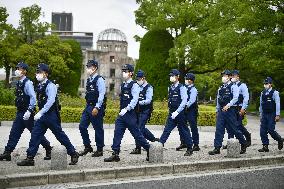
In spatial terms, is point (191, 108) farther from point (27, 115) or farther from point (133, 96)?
point (27, 115)

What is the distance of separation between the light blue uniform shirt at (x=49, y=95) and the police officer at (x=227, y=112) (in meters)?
4.32

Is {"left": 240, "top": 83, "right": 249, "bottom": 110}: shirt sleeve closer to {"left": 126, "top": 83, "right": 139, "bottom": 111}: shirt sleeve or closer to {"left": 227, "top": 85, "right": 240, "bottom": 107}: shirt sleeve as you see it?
{"left": 227, "top": 85, "right": 240, "bottom": 107}: shirt sleeve

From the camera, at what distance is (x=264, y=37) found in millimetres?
23891

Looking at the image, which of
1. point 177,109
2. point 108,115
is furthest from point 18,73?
point 108,115

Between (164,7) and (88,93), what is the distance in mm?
19919

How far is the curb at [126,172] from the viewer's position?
6.12 metres

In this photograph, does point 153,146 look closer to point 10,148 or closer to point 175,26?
point 10,148

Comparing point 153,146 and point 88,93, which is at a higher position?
point 88,93

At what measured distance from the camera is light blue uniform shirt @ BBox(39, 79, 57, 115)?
7.40 meters

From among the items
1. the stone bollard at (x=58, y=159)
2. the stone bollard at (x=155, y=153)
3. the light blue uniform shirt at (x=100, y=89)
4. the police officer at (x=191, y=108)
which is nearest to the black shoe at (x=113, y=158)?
the stone bollard at (x=155, y=153)

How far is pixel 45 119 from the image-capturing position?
7.47m

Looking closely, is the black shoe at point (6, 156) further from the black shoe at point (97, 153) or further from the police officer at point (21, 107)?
the black shoe at point (97, 153)

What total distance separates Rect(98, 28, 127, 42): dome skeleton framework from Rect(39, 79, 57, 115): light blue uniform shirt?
79082 mm

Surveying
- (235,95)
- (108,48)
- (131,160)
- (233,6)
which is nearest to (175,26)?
(233,6)
